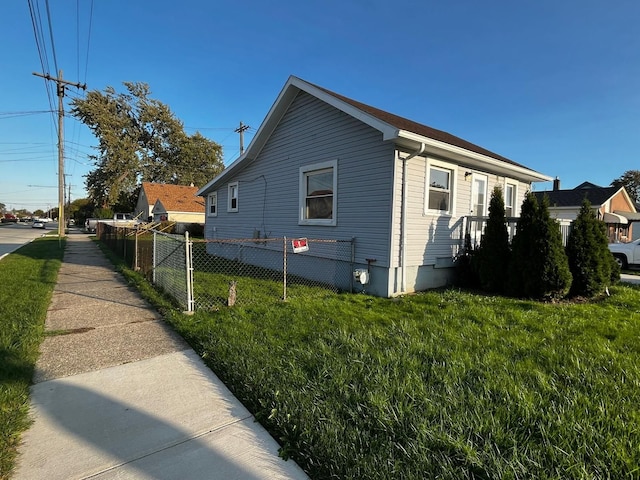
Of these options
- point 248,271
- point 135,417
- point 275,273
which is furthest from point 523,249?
point 248,271

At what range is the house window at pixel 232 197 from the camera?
1238 centimetres

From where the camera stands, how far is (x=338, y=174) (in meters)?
7.86

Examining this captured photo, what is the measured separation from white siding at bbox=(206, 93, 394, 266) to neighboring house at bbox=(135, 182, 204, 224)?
26.2 m

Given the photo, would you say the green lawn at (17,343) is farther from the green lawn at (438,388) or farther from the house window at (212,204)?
the house window at (212,204)

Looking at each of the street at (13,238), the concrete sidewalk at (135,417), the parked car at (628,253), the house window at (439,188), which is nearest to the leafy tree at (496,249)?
the house window at (439,188)

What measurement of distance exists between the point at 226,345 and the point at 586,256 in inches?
275

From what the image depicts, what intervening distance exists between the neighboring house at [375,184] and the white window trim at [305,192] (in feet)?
0.08

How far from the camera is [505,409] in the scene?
2.61m

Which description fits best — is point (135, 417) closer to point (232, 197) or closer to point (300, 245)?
point (300, 245)

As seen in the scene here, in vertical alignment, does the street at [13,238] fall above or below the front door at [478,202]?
below

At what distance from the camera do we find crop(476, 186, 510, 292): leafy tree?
6.98 m

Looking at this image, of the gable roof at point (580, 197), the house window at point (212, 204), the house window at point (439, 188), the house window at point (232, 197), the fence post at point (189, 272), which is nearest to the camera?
the fence post at point (189, 272)

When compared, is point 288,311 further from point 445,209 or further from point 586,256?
point 586,256

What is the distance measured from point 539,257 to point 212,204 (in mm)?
11855
